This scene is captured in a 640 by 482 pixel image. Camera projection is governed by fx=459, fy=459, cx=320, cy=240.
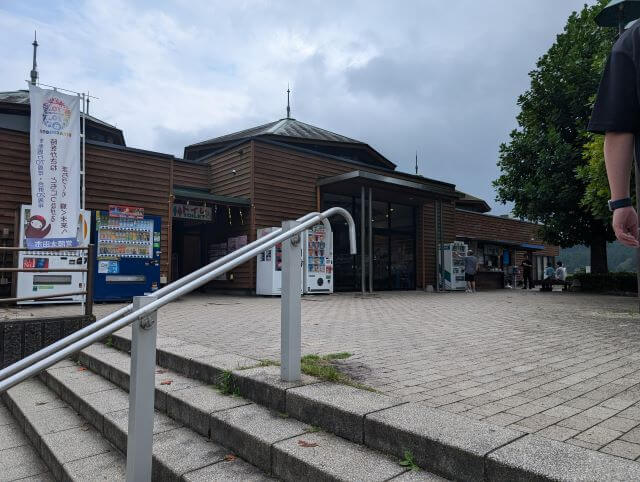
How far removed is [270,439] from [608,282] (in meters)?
16.7

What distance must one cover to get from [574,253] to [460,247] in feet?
164

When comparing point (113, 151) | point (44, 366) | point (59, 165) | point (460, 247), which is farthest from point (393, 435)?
point (460, 247)

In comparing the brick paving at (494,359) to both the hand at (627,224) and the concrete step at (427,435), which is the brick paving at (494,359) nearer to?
the concrete step at (427,435)

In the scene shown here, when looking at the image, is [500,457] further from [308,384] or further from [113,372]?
[113,372]

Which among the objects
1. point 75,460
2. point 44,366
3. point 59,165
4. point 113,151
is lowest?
point 75,460

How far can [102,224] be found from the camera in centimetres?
987

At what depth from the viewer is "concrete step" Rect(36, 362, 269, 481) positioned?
2350 millimetres

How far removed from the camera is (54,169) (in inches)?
353

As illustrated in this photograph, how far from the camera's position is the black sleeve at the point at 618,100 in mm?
1587

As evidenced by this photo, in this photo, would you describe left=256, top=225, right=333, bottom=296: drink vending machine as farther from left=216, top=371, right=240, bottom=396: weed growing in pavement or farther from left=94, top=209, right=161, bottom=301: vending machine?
left=216, top=371, right=240, bottom=396: weed growing in pavement

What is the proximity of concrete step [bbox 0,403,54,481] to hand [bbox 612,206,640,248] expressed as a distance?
3.48 metres

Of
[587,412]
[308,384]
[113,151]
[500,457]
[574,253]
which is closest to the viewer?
[500,457]

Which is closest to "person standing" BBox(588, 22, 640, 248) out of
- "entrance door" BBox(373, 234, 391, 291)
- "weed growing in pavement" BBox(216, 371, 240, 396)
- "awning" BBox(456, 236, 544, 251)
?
"weed growing in pavement" BBox(216, 371, 240, 396)

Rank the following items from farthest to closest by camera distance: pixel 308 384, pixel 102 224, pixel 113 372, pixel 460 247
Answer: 1. pixel 460 247
2. pixel 102 224
3. pixel 113 372
4. pixel 308 384
